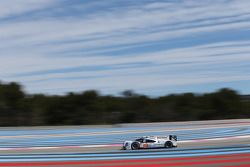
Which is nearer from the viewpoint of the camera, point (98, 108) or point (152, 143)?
point (152, 143)

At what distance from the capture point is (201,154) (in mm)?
16016

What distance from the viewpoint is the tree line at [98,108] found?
44531mm

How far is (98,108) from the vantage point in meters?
Answer: 46.6

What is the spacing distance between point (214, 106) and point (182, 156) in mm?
38094

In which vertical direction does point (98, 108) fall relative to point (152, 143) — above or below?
above

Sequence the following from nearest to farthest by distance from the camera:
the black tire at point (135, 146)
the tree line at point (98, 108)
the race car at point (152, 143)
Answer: the black tire at point (135, 146) < the race car at point (152, 143) < the tree line at point (98, 108)

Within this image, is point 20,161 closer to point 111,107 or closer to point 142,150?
point 142,150

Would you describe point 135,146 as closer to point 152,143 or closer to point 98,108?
point 152,143

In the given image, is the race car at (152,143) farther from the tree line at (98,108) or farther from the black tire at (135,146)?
the tree line at (98,108)

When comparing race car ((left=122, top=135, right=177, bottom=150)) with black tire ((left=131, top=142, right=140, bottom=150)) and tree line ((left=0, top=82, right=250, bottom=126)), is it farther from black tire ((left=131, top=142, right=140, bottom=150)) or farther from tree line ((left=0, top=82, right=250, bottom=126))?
tree line ((left=0, top=82, right=250, bottom=126))

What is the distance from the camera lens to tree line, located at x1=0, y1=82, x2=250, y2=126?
44.5 m

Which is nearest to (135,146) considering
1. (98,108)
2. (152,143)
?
(152,143)

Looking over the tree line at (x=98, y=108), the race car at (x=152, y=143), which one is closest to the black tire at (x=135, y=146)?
the race car at (x=152, y=143)

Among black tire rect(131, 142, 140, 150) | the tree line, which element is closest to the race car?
black tire rect(131, 142, 140, 150)
